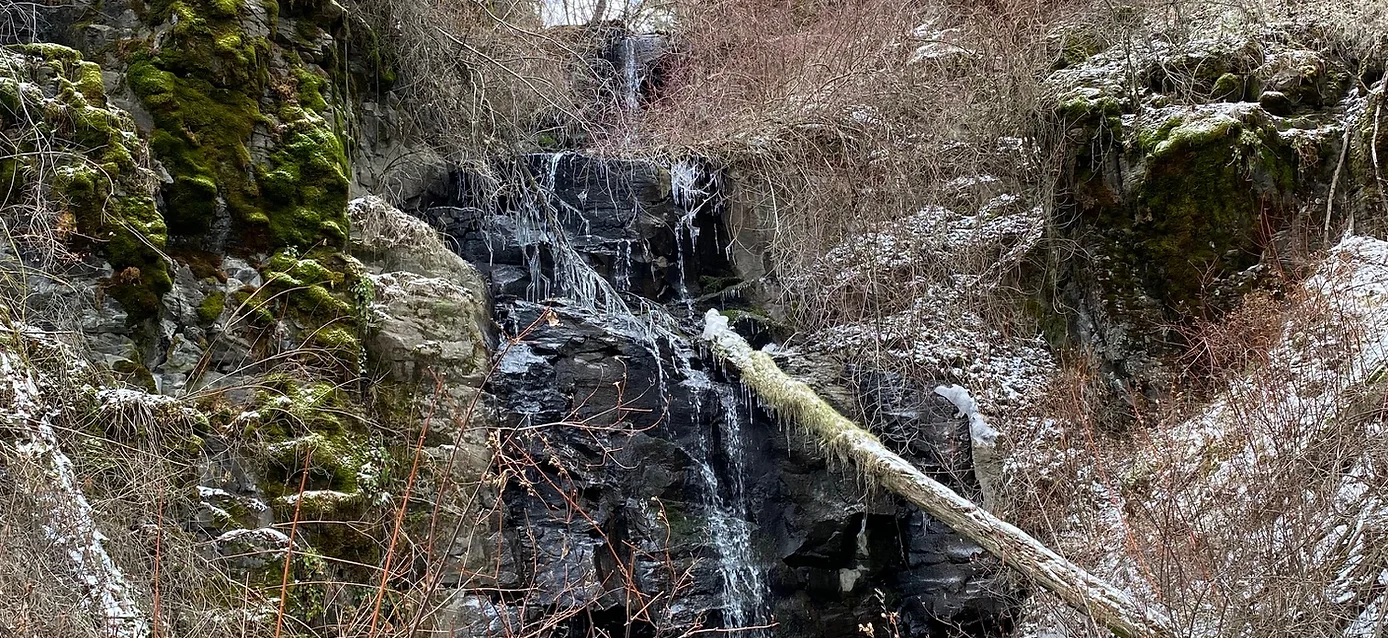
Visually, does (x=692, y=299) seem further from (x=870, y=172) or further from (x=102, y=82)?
(x=102, y=82)

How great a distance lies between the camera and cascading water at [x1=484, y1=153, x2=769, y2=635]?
7.14m

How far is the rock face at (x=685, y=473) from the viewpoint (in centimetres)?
664

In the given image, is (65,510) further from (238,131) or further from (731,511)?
(731,511)

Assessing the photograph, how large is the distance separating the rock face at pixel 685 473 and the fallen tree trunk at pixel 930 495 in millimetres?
304

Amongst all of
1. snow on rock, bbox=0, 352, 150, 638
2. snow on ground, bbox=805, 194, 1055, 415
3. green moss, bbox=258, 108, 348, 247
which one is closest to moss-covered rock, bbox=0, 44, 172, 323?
green moss, bbox=258, 108, 348, 247

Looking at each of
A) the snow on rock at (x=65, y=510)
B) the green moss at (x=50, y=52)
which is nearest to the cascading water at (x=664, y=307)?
the green moss at (x=50, y=52)

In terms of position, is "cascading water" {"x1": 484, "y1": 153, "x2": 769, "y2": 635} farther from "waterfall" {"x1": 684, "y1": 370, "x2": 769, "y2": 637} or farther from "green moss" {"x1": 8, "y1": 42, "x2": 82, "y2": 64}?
"green moss" {"x1": 8, "y1": 42, "x2": 82, "y2": 64}

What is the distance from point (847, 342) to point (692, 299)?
5.73ft

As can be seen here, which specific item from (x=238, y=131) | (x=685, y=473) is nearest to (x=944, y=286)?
(x=685, y=473)

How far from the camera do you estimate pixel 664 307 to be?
334 inches

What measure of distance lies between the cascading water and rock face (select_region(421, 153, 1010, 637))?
17 mm

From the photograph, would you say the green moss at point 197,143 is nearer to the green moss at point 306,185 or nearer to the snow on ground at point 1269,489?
the green moss at point 306,185

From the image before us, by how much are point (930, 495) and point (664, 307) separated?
3.49 meters

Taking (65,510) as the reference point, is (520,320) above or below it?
below
